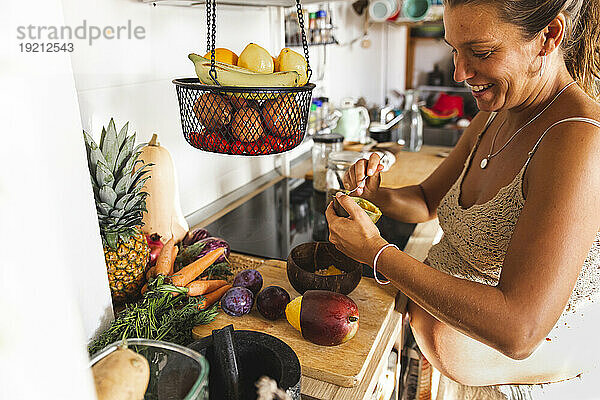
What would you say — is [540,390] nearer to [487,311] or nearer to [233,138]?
[487,311]

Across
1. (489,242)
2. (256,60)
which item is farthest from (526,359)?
(256,60)

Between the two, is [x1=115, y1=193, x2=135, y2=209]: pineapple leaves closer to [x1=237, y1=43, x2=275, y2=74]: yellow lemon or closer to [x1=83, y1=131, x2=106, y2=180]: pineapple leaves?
[x1=83, y1=131, x2=106, y2=180]: pineapple leaves

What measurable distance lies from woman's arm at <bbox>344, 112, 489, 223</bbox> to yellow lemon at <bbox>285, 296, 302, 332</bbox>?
0.45m

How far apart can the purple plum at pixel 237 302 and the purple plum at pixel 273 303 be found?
25mm

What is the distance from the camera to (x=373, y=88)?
12.1ft

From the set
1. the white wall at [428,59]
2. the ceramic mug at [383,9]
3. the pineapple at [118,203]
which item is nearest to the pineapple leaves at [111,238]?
the pineapple at [118,203]

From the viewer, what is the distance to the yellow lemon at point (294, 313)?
0.92m

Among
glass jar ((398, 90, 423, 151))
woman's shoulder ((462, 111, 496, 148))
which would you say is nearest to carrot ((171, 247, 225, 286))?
woman's shoulder ((462, 111, 496, 148))

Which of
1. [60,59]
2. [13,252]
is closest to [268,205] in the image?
→ [60,59]

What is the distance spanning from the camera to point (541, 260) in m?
0.78

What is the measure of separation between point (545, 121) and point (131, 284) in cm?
85

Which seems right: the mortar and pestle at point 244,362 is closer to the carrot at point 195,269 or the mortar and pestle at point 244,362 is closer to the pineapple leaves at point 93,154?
the carrot at point 195,269

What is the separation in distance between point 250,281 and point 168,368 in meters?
0.51

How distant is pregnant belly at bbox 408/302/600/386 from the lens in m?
1.07
